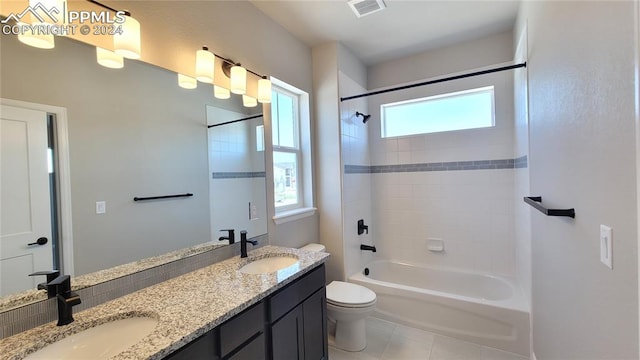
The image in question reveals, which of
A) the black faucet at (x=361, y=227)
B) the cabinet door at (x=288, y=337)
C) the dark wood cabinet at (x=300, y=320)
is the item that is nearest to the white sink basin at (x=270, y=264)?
the dark wood cabinet at (x=300, y=320)

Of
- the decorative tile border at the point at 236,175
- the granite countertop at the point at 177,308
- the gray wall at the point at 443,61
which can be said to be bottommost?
the granite countertop at the point at 177,308

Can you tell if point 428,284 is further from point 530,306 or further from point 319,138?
point 319,138

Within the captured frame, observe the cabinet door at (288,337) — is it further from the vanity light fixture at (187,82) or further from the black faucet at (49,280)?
the vanity light fixture at (187,82)

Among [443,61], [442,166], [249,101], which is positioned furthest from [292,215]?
[443,61]

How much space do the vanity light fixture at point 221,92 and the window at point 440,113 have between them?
197 cm

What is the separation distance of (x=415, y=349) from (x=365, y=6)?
270 centimetres

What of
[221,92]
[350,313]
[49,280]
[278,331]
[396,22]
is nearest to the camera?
[49,280]

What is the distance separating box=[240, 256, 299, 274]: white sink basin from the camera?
1.78 metres

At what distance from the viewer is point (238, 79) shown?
1824 mm

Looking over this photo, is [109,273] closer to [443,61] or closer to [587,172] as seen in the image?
[587,172]

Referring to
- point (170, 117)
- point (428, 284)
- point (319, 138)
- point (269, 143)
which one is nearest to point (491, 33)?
point (319, 138)

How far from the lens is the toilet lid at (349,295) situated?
6.75 ft

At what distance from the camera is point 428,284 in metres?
2.98

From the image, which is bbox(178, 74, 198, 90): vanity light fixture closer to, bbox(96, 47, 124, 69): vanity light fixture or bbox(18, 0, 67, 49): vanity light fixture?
bbox(96, 47, 124, 69): vanity light fixture
